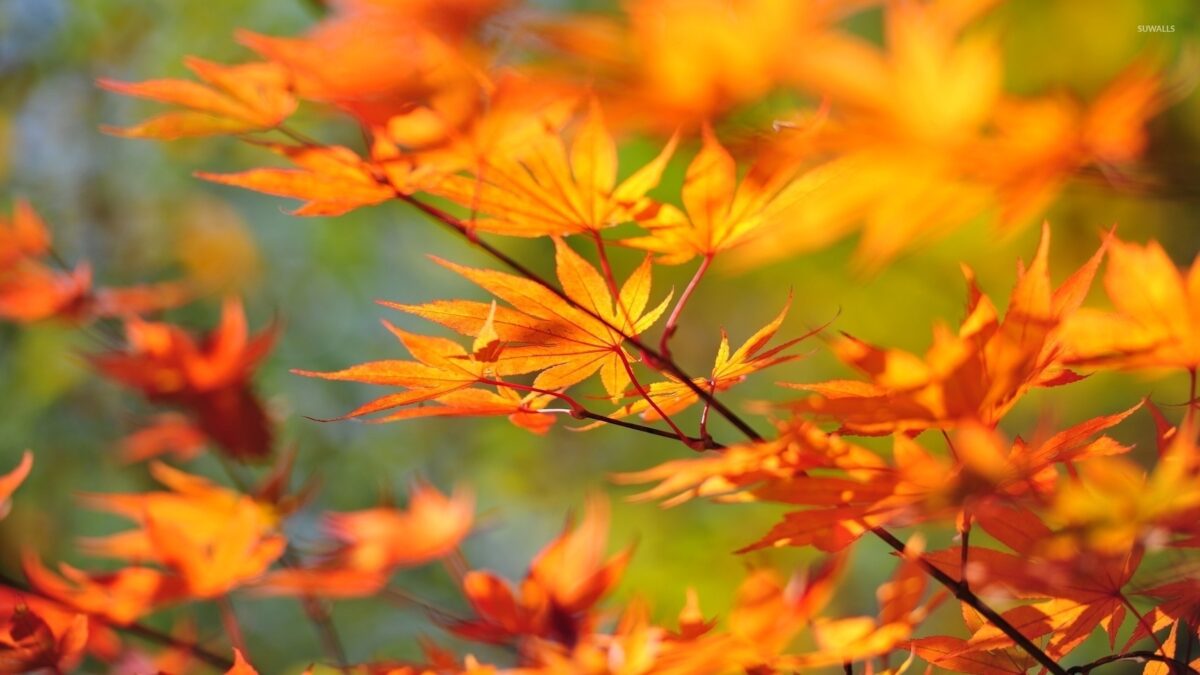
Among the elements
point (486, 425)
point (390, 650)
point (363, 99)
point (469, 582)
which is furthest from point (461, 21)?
point (390, 650)

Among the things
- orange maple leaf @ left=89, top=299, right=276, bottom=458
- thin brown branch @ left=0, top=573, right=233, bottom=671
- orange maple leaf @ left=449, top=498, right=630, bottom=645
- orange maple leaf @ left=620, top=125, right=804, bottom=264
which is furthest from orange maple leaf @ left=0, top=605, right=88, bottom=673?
orange maple leaf @ left=89, top=299, right=276, bottom=458

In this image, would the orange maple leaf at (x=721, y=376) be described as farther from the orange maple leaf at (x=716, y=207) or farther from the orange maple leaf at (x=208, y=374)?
the orange maple leaf at (x=208, y=374)

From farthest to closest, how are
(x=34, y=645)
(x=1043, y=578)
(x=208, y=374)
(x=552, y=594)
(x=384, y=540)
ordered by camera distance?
(x=208, y=374), (x=384, y=540), (x=552, y=594), (x=34, y=645), (x=1043, y=578)

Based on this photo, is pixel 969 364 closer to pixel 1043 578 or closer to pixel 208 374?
pixel 1043 578

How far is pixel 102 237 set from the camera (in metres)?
2.54

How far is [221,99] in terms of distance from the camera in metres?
0.40

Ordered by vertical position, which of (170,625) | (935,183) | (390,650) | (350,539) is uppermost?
(935,183)

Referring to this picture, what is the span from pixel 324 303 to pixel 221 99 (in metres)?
2.43

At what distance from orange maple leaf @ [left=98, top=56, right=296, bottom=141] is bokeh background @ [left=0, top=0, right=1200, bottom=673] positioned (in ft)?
3.51

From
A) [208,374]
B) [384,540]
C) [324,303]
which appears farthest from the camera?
[324,303]

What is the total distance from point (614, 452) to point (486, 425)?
1.10ft

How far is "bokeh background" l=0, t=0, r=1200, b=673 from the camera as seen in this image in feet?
4.71

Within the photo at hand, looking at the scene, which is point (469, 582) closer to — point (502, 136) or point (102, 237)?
point (502, 136)

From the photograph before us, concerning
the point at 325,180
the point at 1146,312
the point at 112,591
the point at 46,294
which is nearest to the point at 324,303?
the point at 46,294
